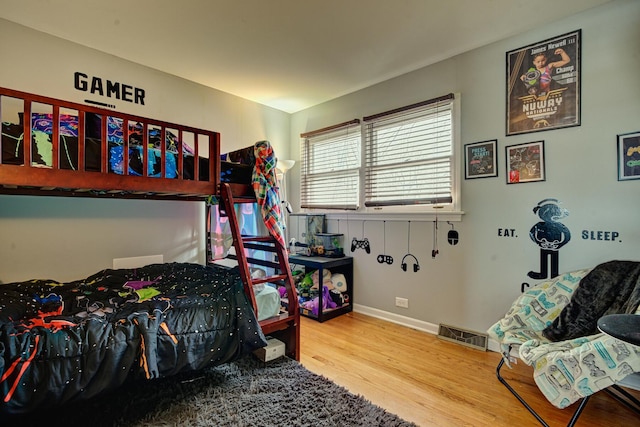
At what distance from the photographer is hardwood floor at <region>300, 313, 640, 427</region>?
174cm

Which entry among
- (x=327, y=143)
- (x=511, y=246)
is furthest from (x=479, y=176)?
(x=327, y=143)

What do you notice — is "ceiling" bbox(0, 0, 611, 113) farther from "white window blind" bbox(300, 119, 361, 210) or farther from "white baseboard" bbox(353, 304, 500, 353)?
"white baseboard" bbox(353, 304, 500, 353)

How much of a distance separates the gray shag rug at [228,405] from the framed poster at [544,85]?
228cm

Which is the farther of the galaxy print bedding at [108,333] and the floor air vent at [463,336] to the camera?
the floor air vent at [463,336]

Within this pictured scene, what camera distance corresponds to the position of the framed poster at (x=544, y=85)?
2207mm

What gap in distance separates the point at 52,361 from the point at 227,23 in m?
2.33

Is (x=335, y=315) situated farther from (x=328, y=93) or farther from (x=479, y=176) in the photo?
(x=328, y=93)

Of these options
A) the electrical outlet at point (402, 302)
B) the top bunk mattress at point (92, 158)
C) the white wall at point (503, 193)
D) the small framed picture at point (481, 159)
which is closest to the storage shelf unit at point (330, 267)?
the white wall at point (503, 193)

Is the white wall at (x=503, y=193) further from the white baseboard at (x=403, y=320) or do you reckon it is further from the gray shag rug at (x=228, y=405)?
the gray shag rug at (x=228, y=405)

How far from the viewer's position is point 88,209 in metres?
2.68

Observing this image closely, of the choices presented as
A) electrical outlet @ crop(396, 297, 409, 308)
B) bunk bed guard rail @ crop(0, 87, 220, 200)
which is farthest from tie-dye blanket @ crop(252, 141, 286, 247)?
electrical outlet @ crop(396, 297, 409, 308)

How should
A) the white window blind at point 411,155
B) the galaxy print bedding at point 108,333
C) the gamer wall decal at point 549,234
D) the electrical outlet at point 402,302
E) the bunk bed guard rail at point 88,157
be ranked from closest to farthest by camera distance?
the galaxy print bedding at point 108,333, the bunk bed guard rail at point 88,157, the gamer wall decal at point 549,234, the white window blind at point 411,155, the electrical outlet at point 402,302

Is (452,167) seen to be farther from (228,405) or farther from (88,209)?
(88,209)

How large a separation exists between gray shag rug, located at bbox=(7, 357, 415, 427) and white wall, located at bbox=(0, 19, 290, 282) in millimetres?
1292
